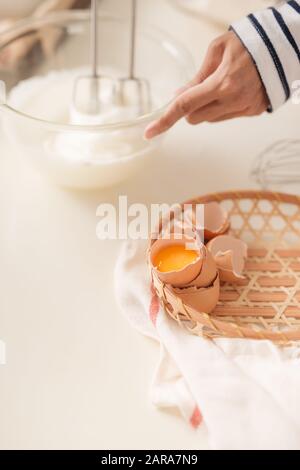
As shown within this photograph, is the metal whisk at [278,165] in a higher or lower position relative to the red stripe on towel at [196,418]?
higher

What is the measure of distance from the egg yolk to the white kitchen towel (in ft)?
0.14

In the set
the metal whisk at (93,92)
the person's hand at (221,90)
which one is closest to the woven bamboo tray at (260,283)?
the person's hand at (221,90)

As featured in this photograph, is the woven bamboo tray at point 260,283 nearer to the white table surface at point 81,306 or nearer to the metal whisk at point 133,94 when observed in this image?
the white table surface at point 81,306

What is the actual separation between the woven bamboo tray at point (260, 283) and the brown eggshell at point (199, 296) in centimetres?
1

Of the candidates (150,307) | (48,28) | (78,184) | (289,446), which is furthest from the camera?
(48,28)

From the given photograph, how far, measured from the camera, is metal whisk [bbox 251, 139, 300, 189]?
91cm

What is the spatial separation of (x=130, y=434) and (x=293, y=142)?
544 millimetres

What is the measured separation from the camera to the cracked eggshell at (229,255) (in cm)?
74

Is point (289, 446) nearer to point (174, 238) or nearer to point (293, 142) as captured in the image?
point (174, 238)

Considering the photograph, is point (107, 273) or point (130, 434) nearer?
point (130, 434)

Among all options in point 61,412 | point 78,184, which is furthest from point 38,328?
point 78,184

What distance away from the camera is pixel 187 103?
73 centimetres

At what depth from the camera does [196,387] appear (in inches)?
24.9

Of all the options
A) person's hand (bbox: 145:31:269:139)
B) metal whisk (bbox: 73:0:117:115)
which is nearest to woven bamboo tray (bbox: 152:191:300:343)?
person's hand (bbox: 145:31:269:139)
